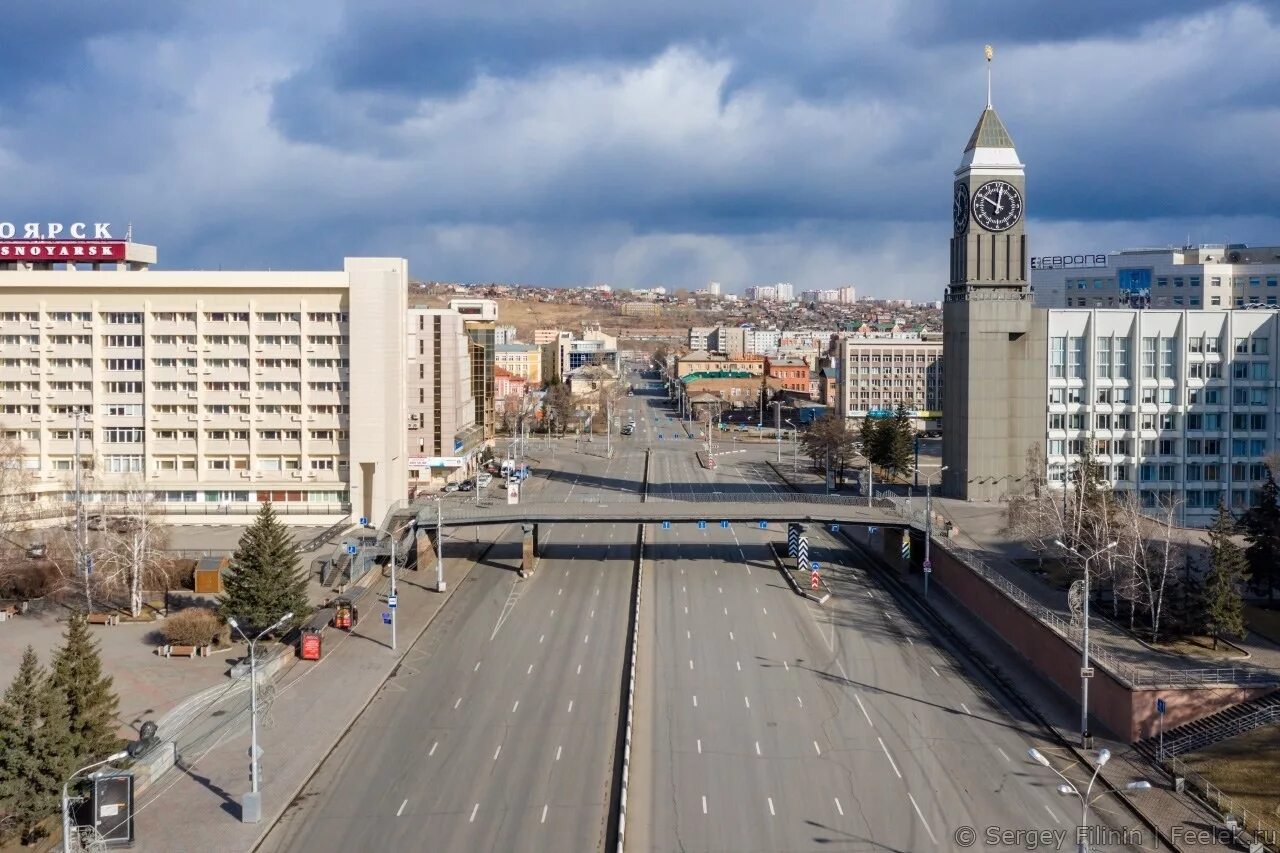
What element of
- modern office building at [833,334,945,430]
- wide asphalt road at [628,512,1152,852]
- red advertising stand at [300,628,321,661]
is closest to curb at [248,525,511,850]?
red advertising stand at [300,628,321,661]

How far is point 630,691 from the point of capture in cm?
4497

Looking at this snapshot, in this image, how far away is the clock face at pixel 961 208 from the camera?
82.1m

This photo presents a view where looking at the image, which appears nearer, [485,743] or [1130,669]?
[485,743]

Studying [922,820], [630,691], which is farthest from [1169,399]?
[922,820]

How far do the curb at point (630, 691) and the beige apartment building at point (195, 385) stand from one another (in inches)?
939

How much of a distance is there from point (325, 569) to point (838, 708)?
110ft

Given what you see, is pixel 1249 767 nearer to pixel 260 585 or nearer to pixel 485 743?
pixel 485 743

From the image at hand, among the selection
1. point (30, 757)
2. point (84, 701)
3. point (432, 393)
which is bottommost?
point (30, 757)

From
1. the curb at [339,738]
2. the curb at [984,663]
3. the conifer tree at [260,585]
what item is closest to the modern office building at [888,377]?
the curb at [984,663]

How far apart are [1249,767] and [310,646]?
3449cm

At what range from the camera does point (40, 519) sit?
80125mm

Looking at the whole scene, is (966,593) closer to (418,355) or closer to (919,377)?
(418,355)

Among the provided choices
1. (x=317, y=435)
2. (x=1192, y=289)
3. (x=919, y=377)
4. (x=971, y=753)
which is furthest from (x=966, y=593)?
(x=919, y=377)

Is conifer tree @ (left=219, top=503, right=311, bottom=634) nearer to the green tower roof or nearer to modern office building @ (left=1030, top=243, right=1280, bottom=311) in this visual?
the green tower roof
